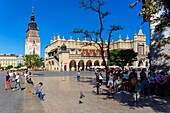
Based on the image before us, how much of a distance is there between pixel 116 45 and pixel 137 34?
445 inches

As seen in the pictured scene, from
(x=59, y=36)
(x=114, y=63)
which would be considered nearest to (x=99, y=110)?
(x=114, y=63)

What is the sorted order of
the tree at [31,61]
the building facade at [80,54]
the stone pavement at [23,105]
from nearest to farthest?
the stone pavement at [23,105]
the building facade at [80,54]
the tree at [31,61]

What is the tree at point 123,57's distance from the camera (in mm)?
66431

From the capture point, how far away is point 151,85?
14109mm

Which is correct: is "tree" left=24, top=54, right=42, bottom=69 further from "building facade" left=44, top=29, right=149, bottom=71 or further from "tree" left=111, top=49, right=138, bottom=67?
"tree" left=111, top=49, right=138, bottom=67

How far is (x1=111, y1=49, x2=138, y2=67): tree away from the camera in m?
66.4

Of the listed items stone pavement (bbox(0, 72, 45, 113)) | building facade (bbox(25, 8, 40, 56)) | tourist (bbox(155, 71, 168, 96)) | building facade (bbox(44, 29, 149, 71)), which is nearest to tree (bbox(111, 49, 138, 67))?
building facade (bbox(44, 29, 149, 71))

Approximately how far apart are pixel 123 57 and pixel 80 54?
20010mm

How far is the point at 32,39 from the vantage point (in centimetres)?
13038

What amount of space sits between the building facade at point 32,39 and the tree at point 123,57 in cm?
7001

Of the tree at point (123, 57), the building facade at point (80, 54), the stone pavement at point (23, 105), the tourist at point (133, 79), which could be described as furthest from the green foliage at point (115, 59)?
the stone pavement at point (23, 105)

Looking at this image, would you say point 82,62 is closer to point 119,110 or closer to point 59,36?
point 59,36

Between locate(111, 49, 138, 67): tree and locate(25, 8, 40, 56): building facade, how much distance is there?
7001cm

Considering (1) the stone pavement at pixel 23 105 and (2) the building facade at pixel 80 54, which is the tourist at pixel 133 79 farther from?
(2) the building facade at pixel 80 54
